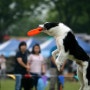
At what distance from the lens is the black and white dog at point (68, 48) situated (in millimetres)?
12227

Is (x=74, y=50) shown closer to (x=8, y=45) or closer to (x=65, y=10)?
(x=8, y=45)

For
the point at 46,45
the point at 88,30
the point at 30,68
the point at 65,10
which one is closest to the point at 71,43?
the point at 30,68

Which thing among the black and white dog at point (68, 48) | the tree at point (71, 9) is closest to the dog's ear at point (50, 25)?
the black and white dog at point (68, 48)

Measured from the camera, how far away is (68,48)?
40.2ft

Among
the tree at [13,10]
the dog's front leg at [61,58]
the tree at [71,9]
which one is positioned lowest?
the dog's front leg at [61,58]

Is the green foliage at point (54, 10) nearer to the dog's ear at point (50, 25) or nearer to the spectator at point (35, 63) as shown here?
the spectator at point (35, 63)

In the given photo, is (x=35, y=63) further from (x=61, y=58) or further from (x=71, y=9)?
(x=71, y=9)

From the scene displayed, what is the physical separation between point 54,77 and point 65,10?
45.8m

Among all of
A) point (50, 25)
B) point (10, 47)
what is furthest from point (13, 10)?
point (50, 25)

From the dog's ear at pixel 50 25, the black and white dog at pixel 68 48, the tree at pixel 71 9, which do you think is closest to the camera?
the black and white dog at pixel 68 48

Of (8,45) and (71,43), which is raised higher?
(8,45)

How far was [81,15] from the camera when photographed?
6594cm

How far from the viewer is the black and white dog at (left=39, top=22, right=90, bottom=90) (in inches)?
481

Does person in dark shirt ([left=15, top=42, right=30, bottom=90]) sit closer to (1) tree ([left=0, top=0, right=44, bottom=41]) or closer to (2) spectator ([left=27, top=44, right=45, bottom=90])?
(2) spectator ([left=27, top=44, right=45, bottom=90])
